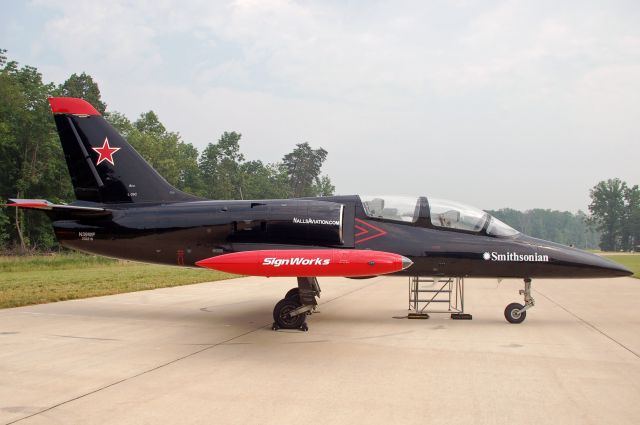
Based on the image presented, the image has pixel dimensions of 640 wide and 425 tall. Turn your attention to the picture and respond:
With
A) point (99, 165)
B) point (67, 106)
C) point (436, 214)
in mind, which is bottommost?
point (436, 214)

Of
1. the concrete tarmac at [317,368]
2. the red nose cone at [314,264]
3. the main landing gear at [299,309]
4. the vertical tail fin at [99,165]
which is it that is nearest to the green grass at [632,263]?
the concrete tarmac at [317,368]

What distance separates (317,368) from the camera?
250 inches

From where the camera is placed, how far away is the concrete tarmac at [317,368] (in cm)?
472

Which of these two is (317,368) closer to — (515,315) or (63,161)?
(515,315)

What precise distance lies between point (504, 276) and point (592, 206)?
140m

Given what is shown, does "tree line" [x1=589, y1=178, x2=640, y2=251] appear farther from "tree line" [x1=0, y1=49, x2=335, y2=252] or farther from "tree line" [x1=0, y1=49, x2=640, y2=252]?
"tree line" [x1=0, y1=49, x2=335, y2=252]

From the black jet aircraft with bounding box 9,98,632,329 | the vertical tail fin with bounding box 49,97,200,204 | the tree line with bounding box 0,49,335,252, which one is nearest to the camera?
the black jet aircraft with bounding box 9,98,632,329

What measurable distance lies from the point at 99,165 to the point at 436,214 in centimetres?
687

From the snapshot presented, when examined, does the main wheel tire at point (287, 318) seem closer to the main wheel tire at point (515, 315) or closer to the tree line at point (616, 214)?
the main wheel tire at point (515, 315)

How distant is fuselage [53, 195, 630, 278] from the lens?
30.6 feet

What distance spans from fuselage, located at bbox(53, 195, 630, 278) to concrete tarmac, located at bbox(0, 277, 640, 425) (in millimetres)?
1125

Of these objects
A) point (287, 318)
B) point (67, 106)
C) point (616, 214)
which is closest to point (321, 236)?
point (287, 318)

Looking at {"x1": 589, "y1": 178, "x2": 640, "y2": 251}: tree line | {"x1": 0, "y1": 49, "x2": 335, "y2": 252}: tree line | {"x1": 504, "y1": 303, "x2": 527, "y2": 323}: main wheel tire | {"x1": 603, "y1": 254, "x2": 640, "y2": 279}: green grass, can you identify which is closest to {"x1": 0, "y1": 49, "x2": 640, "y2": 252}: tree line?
{"x1": 0, "y1": 49, "x2": 335, "y2": 252}: tree line

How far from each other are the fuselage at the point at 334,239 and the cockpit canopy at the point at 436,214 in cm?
5
